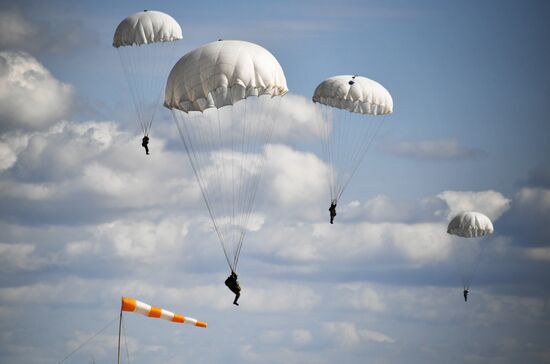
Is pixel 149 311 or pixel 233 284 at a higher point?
pixel 233 284

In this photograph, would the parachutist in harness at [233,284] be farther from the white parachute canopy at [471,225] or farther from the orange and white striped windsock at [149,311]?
the white parachute canopy at [471,225]

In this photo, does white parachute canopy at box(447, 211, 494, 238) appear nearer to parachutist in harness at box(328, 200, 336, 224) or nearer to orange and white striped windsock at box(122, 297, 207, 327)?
parachutist in harness at box(328, 200, 336, 224)

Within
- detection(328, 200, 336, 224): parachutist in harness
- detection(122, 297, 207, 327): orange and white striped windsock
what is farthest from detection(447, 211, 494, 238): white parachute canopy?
detection(122, 297, 207, 327): orange and white striped windsock

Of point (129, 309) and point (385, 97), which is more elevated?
point (385, 97)

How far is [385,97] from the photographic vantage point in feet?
217

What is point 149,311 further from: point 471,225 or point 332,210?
point 471,225

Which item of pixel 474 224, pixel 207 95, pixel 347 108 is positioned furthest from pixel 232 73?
pixel 474 224

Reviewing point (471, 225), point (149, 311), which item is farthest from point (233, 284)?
point (471, 225)

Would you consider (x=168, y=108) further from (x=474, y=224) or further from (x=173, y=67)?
(x=474, y=224)

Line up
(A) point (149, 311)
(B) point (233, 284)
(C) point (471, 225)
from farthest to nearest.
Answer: (C) point (471, 225), (B) point (233, 284), (A) point (149, 311)

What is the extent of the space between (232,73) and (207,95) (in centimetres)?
171

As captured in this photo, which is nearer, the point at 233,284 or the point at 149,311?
the point at 149,311

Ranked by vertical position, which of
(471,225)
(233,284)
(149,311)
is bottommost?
(149,311)

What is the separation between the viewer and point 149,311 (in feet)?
124
